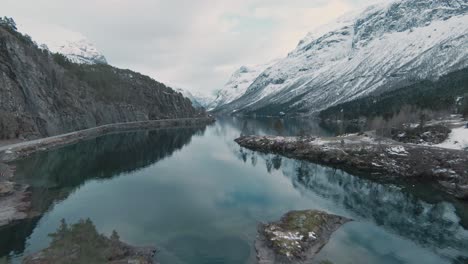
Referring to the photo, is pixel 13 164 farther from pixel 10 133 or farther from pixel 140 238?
pixel 140 238

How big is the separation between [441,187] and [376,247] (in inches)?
1786

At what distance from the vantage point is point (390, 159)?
108m

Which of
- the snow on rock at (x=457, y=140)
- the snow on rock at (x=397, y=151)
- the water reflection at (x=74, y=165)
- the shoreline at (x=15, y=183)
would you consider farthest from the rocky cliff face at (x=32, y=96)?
the snow on rock at (x=457, y=140)

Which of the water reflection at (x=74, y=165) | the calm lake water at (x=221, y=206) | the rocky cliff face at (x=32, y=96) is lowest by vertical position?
the calm lake water at (x=221, y=206)

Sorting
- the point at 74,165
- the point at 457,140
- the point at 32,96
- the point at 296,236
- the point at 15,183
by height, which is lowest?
the point at 296,236

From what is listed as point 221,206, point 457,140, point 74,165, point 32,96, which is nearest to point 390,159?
point 457,140

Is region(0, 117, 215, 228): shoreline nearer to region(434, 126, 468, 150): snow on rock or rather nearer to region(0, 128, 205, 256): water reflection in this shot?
region(0, 128, 205, 256): water reflection

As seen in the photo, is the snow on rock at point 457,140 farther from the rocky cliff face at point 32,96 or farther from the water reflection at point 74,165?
the rocky cliff face at point 32,96

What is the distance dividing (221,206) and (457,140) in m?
85.7

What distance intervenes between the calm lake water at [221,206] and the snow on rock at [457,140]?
33.8 m

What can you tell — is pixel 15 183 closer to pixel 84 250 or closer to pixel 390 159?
pixel 84 250

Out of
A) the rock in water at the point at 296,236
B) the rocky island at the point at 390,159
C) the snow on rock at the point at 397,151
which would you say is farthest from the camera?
the snow on rock at the point at 397,151

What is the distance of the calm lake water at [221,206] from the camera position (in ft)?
168

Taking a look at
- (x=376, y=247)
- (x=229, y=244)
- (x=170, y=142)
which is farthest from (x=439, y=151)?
(x=170, y=142)
